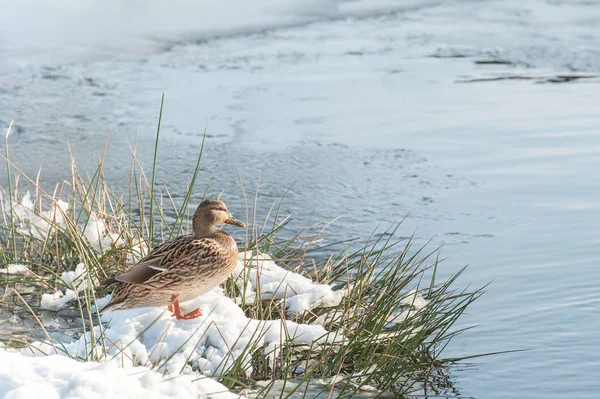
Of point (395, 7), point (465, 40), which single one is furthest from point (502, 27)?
point (395, 7)

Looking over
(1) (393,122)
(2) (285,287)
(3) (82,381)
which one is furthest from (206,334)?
(1) (393,122)

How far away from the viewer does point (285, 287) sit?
14.2 ft

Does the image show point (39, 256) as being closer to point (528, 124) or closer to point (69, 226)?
point (69, 226)

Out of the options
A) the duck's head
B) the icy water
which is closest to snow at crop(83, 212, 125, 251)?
the duck's head

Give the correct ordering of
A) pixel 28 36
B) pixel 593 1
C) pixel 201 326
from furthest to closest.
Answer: pixel 593 1 < pixel 28 36 < pixel 201 326

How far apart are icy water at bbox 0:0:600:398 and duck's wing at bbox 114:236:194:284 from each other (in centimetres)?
144

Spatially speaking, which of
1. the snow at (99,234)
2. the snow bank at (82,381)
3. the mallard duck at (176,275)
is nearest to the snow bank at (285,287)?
the mallard duck at (176,275)

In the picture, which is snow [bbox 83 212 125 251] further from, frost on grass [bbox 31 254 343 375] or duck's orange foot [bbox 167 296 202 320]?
duck's orange foot [bbox 167 296 202 320]

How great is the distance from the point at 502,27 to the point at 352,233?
26.6 ft

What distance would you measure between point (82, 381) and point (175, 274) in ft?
4.29

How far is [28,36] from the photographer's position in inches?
501

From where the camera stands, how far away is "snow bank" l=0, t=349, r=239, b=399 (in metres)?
2.59

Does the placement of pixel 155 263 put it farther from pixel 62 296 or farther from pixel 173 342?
pixel 62 296

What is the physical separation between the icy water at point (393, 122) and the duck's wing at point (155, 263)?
4.71 feet
